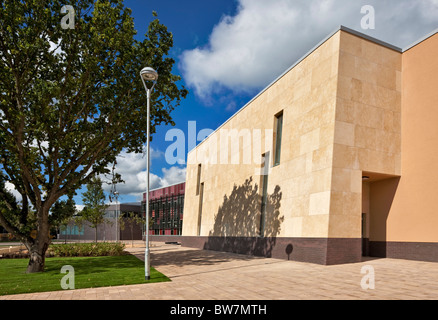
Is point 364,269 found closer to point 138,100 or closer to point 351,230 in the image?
point 351,230

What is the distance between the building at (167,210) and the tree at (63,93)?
40.0 metres

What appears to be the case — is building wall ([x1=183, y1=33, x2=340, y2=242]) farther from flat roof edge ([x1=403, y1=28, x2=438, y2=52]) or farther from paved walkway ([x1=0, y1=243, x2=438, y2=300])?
flat roof edge ([x1=403, y1=28, x2=438, y2=52])

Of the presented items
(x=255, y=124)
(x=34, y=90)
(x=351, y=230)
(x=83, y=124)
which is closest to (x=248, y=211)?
(x=255, y=124)

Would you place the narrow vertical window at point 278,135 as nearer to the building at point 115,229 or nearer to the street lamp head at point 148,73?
the street lamp head at point 148,73

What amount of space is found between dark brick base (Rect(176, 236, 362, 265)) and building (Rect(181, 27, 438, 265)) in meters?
0.05

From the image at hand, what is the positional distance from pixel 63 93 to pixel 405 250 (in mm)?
18247

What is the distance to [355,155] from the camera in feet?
50.7

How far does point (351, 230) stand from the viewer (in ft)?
48.7

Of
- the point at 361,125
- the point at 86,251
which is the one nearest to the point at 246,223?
the point at 361,125

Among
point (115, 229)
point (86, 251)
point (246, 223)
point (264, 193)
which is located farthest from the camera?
point (115, 229)

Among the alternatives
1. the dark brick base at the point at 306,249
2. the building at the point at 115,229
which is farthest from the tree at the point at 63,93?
the building at the point at 115,229

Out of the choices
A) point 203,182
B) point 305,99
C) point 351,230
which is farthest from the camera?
point 203,182

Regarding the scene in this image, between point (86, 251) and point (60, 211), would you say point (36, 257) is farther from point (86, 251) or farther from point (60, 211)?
point (86, 251)
